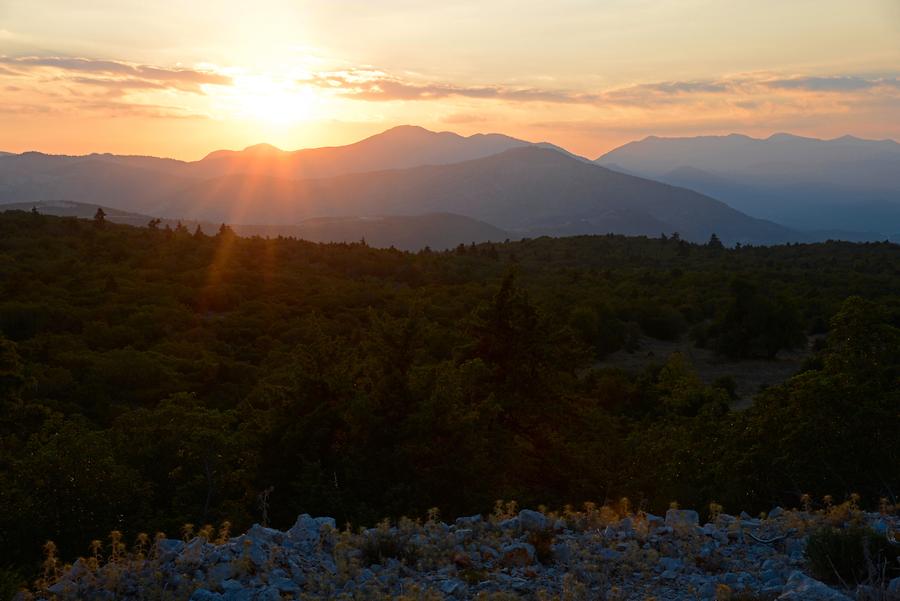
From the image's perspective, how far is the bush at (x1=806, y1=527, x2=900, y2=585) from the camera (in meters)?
7.18

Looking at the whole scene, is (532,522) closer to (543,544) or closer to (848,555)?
(543,544)

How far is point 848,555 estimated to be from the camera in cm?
732

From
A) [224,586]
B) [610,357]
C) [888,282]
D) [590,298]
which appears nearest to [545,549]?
[224,586]

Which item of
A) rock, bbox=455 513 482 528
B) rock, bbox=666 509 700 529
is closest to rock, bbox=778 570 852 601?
rock, bbox=666 509 700 529

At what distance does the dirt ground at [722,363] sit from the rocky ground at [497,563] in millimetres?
23921

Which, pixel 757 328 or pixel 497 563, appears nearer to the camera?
pixel 497 563

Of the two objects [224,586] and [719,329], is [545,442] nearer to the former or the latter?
[224,586]

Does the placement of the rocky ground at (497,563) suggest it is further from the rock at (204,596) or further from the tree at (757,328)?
the tree at (757,328)

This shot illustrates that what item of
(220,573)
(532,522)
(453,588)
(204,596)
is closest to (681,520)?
(532,522)

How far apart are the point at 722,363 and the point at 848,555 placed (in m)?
30.9

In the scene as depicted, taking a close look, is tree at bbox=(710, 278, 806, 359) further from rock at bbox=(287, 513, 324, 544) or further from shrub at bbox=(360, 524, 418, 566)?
rock at bbox=(287, 513, 324, 544)

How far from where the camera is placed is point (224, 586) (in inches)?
271

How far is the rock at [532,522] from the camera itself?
28.4ft

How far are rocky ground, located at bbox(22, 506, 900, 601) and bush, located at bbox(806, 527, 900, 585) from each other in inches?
8.2
